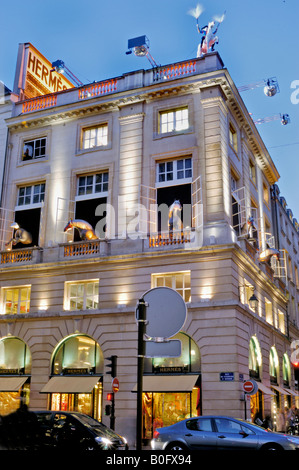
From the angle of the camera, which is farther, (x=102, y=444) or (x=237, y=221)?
(x=237, y=221)

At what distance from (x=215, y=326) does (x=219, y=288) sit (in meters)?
1.71

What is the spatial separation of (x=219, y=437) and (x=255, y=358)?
12789mm

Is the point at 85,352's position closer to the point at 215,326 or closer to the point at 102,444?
the point at 215,326

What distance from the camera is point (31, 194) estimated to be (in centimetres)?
2967

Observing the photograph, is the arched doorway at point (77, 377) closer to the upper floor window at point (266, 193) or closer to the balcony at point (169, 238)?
the balcony at point (169, 238)

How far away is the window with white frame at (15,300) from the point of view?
2742 cm

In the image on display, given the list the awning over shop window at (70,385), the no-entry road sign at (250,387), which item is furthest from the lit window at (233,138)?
the awning over shop window at (70,385)

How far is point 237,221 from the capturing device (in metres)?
27.6

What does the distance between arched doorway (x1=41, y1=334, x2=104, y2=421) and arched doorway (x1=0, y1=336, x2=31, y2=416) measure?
1.53 meters

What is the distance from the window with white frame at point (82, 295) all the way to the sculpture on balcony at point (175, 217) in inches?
190

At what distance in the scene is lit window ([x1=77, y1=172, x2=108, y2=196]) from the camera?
2786 cm

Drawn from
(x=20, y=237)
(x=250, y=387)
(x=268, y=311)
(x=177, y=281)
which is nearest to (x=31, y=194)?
(x=20, y=237)

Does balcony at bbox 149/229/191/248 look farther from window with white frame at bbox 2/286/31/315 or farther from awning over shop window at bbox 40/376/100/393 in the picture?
window with white frame at bbox 2/286/31/315
